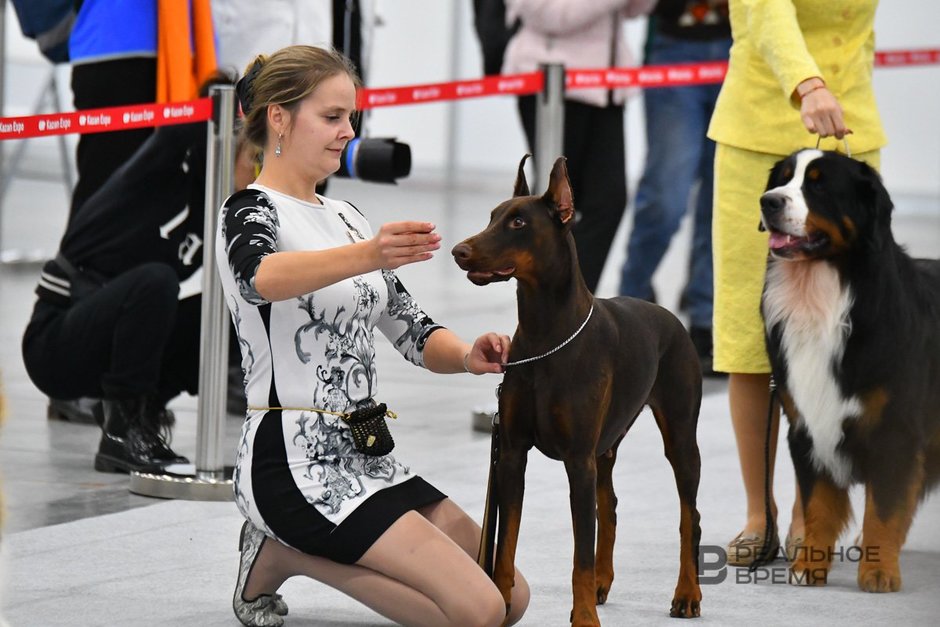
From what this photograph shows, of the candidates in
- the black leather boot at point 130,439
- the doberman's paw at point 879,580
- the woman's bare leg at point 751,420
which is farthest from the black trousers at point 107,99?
the doberman's paw at point 879,580

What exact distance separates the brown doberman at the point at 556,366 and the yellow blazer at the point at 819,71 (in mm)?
959

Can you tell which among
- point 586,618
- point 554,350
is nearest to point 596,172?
point 554,350

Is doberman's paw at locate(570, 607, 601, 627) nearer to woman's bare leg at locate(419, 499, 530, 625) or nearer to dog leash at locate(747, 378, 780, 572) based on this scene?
woman's bare leg at locate(419, 499, 530, 625)

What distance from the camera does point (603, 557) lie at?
3492mm

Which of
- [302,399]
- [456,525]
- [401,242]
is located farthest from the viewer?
[456,525]

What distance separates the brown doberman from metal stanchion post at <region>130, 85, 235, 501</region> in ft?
4.93

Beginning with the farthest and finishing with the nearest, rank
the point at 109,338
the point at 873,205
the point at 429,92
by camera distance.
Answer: the point at 429,92
the point at 109,338
the point at 873,205

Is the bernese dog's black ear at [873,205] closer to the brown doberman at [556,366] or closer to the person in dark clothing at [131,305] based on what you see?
the brown doberman at [556,366]

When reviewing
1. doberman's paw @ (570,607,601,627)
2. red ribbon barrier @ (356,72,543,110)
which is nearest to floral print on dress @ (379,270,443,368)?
A: doberman's paw @ (570,607,601,627)

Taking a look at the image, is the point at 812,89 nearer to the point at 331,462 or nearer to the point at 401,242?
the point at 401,242

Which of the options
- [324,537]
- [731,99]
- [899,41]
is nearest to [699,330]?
[731,99]

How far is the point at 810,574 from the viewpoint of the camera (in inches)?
148

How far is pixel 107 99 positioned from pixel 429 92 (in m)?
1.13

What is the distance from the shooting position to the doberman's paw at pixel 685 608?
135 inches
